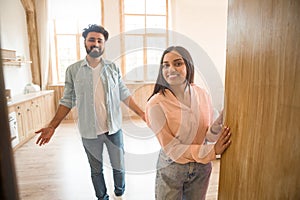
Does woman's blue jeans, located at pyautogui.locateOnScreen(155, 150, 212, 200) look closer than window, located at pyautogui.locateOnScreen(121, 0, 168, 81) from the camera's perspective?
Yes

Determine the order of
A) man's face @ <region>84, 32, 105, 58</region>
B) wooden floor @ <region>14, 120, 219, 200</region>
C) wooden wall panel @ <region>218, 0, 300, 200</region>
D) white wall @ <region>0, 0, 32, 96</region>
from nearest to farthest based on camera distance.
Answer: wooden wall panel @ <region>218, 0, 300, 200</region>, man's face @ <region>84, 32, 105, 58</region>, wooden floor @ <region>14, 120, 219, 200</region>, white wall @ <region>0, 0, 32, 96</region>

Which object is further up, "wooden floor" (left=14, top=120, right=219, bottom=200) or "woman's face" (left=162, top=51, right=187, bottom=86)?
"woman's face" (left=162, top=51, right=187, bottom=86)

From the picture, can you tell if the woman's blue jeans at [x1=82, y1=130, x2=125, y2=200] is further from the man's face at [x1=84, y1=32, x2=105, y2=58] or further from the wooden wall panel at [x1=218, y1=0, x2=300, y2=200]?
the wooden wall panel at [x1=218, y1=0, x2=300, y2=200]

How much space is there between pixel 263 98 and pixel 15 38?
5.18 m

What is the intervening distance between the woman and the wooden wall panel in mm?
189

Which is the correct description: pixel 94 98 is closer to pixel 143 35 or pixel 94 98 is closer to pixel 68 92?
pixel 68 92

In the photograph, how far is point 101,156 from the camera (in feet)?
5.94

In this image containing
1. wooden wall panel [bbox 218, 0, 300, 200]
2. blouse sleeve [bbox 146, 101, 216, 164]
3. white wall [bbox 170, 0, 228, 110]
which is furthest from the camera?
white wall [bbox 170, 0, 228, 110]

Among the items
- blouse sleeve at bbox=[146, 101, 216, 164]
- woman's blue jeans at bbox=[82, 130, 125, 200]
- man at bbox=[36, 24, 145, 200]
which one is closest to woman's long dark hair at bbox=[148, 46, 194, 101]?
blouse sleeve at bbox=[146, 101, 216, 164]

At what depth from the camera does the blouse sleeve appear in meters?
0.97

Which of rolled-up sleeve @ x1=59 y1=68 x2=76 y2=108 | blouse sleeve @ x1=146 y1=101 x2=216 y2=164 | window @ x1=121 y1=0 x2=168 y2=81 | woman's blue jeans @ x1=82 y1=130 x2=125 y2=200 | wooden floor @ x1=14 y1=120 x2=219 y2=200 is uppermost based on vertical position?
window @ x1=121 y1=0 x2=168 y2=81

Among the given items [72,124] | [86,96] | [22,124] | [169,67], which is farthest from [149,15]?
[169,67]

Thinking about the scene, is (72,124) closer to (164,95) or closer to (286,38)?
(164,95)

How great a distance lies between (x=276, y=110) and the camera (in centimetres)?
60
